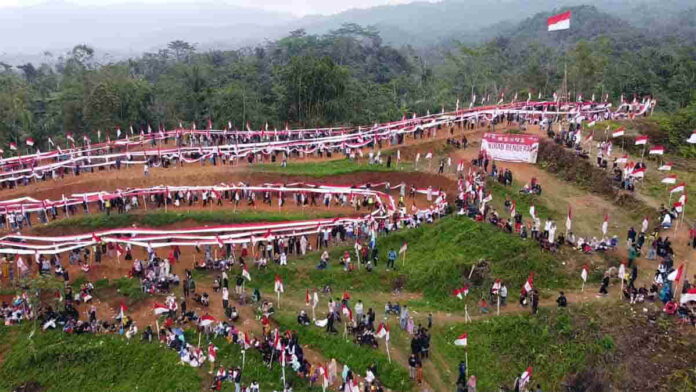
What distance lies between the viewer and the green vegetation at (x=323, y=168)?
118 feet

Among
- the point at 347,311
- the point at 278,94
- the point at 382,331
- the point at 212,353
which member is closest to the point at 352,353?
the point at 382,331

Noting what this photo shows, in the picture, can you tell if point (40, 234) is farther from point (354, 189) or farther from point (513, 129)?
point (513, 129)

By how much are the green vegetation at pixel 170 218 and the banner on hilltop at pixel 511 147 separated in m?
10.3

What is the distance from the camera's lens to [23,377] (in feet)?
76.0

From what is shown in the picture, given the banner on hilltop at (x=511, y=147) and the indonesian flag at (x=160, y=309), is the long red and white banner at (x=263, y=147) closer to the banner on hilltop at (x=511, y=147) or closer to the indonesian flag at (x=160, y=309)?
the banner on hilltop at (x=511, y=147)

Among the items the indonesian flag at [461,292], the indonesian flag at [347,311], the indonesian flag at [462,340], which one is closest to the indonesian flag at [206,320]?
the indonesian flag at [347,311]

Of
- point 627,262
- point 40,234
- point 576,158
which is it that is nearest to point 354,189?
point 576,158

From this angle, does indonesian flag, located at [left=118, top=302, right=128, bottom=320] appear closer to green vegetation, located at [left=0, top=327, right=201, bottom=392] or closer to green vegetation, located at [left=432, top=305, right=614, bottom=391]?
green vegetation, located at [left=0, top=327, right=201, bottom=392]

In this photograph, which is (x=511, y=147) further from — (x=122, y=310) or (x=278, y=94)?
(x=278, y=94)

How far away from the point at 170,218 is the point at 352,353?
17.0 metres

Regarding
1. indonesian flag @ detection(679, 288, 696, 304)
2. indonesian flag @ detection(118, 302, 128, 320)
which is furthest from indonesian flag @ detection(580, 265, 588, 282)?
indonesian flag @ detection(118, 302, 128, 320)

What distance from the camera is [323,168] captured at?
36.8 meters

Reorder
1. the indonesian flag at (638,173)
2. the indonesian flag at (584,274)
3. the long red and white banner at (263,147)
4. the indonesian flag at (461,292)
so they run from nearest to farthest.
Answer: the indonesian flag at (584,274) < the indonesian flag at (461,292) < the indonesian flag at (638,173) < the long red and white banner at (263,147)

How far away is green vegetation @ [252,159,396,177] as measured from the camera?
36.1m
